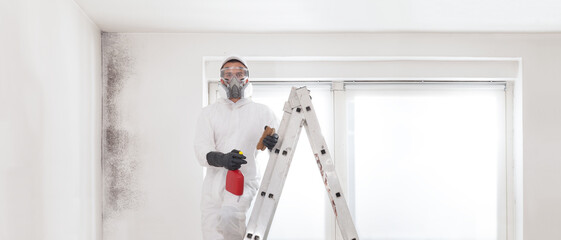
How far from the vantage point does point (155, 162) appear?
4922 millimetres

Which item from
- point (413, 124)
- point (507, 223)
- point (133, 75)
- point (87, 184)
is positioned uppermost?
point (133, 75)

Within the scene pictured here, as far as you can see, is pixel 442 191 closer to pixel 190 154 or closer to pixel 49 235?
pixel 190 154

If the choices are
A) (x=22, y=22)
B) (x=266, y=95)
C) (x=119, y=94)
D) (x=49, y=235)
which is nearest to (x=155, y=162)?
(x=119, y=94)

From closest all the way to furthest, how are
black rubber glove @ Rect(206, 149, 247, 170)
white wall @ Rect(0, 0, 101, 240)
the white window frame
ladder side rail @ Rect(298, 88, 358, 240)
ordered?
1. white wall @ Rect(0, 0, 101, 240)
2. ladder side rail @ Rect(298, 88, 358, 240)
3. black rubber glove @ Rect(206, 149, 247, 170)
4. the white window frame

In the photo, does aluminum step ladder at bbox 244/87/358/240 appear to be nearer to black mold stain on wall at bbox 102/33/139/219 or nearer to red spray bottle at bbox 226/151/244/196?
red spray bottle at bbox 226/151/244/196

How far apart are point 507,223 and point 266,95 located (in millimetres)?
2362

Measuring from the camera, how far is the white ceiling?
4.07 metres

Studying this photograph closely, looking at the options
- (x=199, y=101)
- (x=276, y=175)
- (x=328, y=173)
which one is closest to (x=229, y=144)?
(x=276, y=175)

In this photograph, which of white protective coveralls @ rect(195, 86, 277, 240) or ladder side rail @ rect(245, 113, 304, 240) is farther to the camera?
white protective coveralls @ rect(195, 86, 277, 240)

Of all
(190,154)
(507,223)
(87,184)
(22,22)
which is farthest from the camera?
(507,223)

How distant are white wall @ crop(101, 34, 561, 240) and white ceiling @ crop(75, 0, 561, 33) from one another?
→ 0.41ft

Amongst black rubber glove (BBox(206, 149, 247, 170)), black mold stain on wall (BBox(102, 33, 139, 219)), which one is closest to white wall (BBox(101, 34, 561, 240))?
black mold stain on wall (BBox(102, 33, 139, 219))

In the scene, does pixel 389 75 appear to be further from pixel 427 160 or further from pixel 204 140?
pixel 204 140

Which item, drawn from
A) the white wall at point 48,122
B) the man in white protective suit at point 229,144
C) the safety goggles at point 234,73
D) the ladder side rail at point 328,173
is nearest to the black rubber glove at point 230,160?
the man in white protective suit at point 229,144
